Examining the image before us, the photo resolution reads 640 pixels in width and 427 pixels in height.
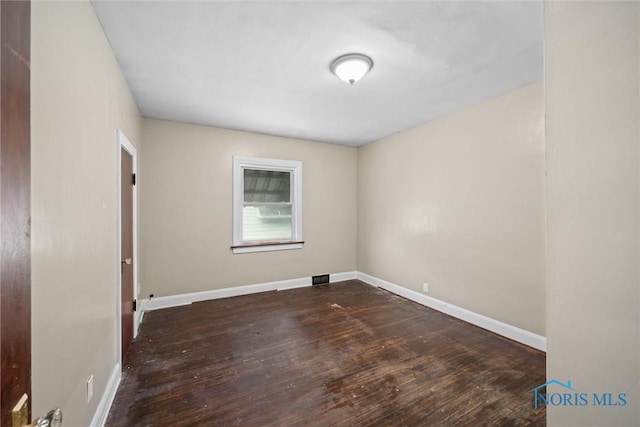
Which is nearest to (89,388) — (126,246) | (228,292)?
(126,246)

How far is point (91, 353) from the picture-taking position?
4.99ft

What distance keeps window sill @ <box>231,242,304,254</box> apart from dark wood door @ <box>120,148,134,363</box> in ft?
4.96

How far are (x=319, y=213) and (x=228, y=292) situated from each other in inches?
78.0

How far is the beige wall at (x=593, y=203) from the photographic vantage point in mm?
710

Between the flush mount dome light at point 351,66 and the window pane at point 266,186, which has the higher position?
the flush mount dome light at point 351,66

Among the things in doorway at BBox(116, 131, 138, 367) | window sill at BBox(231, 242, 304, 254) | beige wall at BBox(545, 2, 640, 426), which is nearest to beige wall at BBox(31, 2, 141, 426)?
doorway at BBox(116, 131, 138, 367)

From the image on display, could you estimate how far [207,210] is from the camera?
3797 millimetres

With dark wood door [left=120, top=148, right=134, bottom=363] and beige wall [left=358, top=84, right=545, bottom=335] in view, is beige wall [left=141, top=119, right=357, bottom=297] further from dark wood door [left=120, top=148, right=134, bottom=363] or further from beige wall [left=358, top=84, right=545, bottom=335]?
beige wall [left=358, top=84, right=545, bottom=335]

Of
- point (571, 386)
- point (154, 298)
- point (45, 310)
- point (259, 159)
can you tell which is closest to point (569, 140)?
point (571, 386)

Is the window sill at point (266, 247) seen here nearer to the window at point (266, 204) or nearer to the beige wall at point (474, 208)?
the window at point (266, 204)

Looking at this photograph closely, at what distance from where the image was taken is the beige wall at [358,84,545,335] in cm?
254

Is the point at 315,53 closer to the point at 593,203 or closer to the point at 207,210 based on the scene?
the point at 593,203

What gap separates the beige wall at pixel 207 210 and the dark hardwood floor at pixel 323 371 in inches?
23.8

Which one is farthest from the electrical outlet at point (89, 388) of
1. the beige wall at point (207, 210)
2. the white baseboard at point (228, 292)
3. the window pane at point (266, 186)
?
the window pane at point (266, 186)
